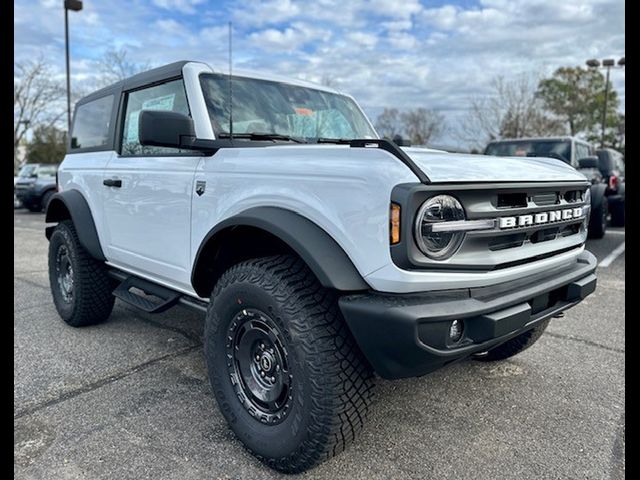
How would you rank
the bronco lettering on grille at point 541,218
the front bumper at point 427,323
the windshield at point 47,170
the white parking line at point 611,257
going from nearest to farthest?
1. the front bumper at point 427,323
2. the bronco lettering on grille at point 541,218
3. the white parking line at point 611,257
4. the windshield at point 47,170

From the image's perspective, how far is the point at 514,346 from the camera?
338 centimetres

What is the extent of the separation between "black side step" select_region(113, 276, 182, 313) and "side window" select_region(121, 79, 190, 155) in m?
0.90

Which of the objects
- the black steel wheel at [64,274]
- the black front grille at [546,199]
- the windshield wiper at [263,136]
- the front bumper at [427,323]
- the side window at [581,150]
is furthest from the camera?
the side window at [581,150]

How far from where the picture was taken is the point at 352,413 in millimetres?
2115

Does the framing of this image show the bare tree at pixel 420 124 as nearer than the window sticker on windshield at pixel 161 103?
No

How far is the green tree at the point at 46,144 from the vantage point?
37.1 metres

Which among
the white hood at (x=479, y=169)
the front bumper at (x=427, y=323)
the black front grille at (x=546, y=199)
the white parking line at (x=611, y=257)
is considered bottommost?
the white parking line at (x=611, y=257)

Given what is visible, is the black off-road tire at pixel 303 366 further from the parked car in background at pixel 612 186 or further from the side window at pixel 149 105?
the parked car in background at pixel 612 186

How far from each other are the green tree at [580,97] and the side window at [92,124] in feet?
102

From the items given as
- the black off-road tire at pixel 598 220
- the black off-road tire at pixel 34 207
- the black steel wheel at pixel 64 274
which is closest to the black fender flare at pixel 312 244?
the black steel wheel at pixel 64 274

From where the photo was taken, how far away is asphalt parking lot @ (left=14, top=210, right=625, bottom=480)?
2361 mm

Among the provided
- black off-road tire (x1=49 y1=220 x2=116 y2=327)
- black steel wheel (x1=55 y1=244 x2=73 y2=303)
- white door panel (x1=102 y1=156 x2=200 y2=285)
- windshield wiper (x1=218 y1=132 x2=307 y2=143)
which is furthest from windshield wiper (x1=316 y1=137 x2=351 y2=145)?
black steel wheel (x1=55 y1=244 x2=73 y2=303)

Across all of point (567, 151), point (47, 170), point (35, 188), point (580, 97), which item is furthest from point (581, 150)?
point (580, 97)

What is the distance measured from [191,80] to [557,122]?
3026 cm
